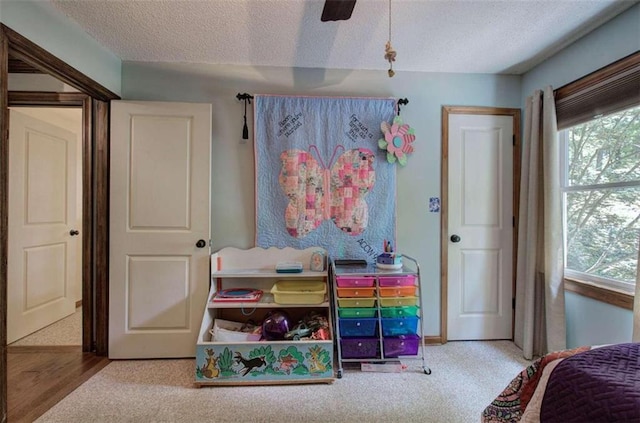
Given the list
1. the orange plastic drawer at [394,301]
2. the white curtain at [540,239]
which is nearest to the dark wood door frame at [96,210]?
the orange plastic drawer at [394,301]

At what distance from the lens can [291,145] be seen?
235cm

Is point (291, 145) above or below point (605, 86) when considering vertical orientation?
below

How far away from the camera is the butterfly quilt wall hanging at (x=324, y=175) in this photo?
234 centimetres

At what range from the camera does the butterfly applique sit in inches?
92.3

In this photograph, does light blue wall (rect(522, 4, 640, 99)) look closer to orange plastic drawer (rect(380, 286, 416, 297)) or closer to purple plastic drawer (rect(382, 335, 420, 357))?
orange plastic drawer (rect(380, 286, 416, 297))

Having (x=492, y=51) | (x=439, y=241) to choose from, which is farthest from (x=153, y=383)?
(x=492, y=51)

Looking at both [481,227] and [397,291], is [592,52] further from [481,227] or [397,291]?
[397,291]

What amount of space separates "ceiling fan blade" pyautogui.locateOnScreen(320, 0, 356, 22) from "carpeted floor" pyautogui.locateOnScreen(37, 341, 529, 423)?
205cm

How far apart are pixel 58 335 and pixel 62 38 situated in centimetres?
241

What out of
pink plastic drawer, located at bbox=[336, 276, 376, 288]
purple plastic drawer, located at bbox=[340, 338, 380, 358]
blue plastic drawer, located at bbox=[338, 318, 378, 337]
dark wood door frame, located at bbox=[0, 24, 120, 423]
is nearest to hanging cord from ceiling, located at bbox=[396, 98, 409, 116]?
pink plastic drawer, located at bbox=[336, 276, 376, 288]

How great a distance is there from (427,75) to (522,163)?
1.08m

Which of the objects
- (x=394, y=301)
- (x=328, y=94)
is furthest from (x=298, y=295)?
(x=328, y=94)

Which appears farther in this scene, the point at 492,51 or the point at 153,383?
the point at 492,51

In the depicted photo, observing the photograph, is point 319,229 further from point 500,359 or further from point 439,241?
point 500,359
